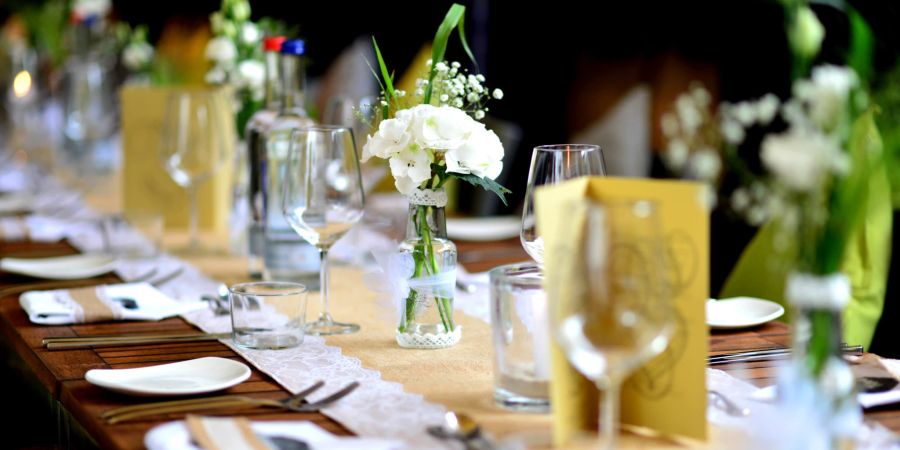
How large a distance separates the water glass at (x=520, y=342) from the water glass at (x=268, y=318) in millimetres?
405

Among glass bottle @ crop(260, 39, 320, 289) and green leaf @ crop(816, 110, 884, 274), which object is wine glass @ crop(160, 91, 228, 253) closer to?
glass bottle @ crop(260, 39, 320, 289)

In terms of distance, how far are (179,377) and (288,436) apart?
295mm

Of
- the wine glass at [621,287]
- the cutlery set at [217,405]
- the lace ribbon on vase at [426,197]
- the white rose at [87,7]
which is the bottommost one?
the cutlery set at [217,405]

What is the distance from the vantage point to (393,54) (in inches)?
205

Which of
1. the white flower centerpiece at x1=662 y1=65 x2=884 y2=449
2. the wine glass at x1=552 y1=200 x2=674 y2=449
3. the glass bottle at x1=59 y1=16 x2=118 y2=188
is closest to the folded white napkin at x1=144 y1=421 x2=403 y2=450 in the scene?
the wine glass at x1=552 y1=200 x2=674 y2=449

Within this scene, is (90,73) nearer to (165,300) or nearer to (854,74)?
(165,300)

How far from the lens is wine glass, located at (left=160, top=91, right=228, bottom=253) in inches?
91.7

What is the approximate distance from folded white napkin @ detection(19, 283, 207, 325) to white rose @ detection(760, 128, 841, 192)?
112cm

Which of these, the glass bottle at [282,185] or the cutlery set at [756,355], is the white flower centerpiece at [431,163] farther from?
the glass bottle at [282,185]

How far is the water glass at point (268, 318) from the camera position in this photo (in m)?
1.53

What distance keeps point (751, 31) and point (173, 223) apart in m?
1.75

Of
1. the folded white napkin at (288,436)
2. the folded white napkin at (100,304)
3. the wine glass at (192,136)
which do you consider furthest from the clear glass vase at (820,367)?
the wine glass at (192,136)

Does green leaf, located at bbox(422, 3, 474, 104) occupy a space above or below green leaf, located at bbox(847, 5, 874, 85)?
above

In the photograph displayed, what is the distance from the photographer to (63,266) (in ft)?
7.07
